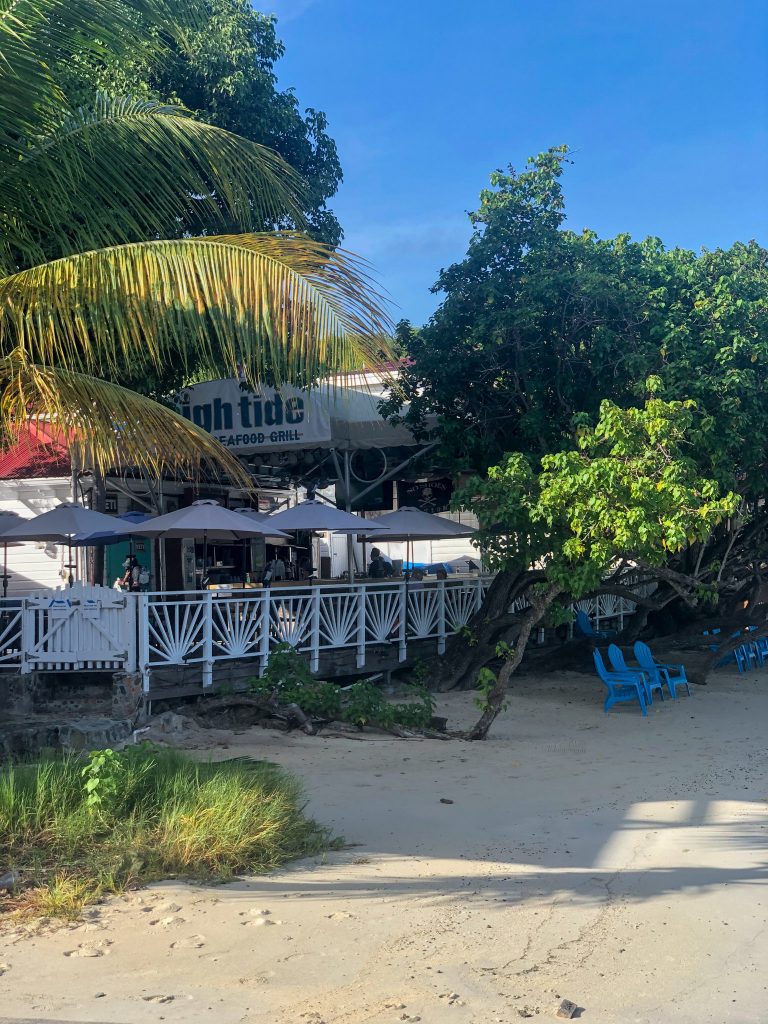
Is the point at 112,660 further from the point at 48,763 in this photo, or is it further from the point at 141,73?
the point at 141,73

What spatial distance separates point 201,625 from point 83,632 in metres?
1.46

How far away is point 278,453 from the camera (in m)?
17.8

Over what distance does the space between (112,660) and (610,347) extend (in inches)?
318

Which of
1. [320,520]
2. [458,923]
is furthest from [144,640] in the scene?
[458,923]

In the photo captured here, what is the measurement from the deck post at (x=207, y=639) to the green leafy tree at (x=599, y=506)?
3.42m

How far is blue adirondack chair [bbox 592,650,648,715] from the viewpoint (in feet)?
46.7

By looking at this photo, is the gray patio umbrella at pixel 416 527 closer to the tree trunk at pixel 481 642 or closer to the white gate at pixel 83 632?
the tree trunk at pixel 481 642

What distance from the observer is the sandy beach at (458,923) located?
4.34 metres

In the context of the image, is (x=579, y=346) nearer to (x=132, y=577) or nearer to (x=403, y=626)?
(x=403, y=626)

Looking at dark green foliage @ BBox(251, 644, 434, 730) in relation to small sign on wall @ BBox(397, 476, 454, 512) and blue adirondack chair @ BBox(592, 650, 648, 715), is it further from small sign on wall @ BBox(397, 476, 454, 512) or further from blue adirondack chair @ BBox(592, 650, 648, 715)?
small sign on wall @ BBox(397, 476, 454, 512)

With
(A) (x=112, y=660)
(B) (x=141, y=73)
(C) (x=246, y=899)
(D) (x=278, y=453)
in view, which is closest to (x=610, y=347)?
(D) (x=278, y=453)

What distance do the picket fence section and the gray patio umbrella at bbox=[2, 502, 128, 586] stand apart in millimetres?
1900

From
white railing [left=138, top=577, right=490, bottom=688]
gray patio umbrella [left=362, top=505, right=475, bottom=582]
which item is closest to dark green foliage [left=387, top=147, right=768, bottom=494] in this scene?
gray patio umbrella [left=362, top=505, right=475, bottom=582]

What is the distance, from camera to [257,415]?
16.5m
